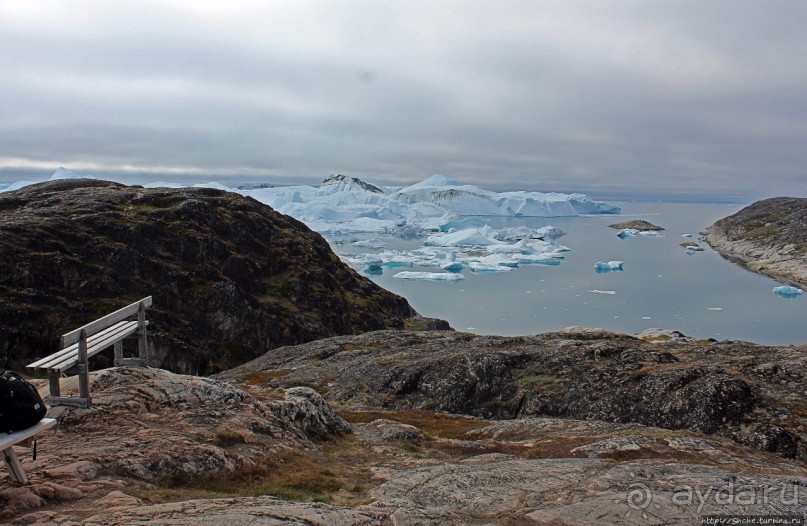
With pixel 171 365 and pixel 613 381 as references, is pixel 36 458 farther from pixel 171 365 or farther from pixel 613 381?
pixel 171 365

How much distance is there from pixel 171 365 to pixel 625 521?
5637 centimetres

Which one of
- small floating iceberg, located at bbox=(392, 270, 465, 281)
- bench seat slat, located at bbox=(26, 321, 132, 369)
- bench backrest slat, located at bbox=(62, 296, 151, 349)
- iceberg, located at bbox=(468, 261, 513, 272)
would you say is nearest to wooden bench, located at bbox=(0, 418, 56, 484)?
bench seat slat, located at bbox=(26, 321, 132, 369)

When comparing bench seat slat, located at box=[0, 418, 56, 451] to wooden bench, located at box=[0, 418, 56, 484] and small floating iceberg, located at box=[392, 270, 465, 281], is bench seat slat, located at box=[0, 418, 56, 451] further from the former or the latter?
small floating iceberg, located at box=[392, 270, 465, 281]

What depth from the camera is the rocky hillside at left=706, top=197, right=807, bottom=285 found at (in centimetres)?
13088

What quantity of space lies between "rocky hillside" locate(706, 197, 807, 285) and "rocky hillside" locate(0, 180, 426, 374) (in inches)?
4028

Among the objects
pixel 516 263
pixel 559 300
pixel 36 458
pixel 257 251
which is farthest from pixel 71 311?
pixel 516 263

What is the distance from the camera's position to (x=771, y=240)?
6078 inches

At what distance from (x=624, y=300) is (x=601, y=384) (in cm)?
8223

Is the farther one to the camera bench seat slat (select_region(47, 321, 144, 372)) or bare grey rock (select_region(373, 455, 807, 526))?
bench seat slat (select_region(47, 321, 144, 372))

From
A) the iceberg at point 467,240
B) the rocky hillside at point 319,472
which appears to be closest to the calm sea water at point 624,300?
the iceberg at point 467,240

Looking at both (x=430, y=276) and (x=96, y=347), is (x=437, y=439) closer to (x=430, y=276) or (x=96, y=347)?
(x=96, y=347)

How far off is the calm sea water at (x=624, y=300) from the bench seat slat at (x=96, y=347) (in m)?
67.7

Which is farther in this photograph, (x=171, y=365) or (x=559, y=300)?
(x=559, y=300)

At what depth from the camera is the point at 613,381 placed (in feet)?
79.7
